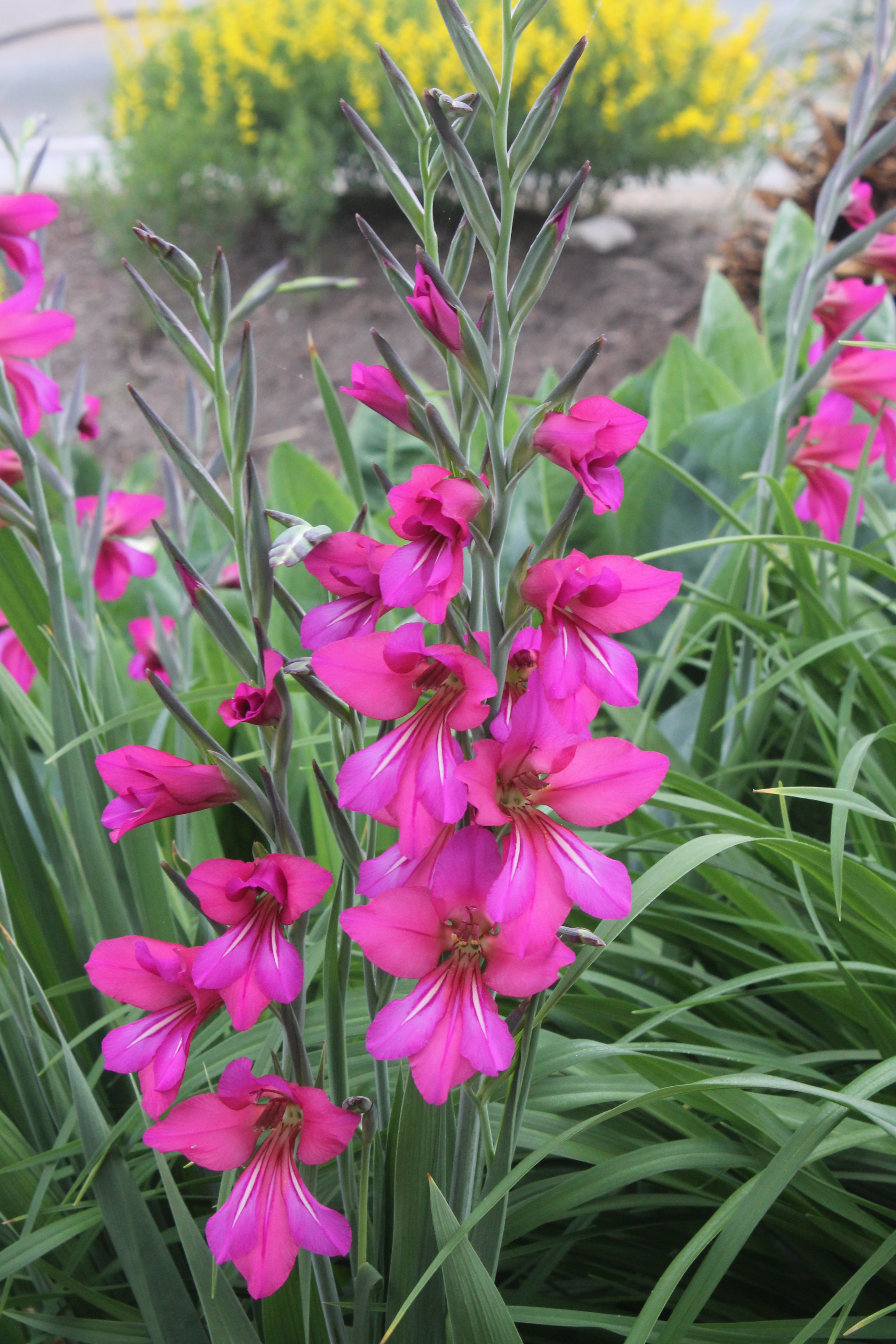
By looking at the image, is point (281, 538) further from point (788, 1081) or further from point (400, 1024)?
point (788, 1081)

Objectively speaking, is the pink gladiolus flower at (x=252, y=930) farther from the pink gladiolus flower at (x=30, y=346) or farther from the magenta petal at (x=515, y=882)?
the pink gladiolus flower at (x=30, y=346)

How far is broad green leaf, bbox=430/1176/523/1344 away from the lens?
0.46 meters

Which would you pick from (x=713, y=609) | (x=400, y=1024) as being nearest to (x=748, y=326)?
(x=713, y=609)

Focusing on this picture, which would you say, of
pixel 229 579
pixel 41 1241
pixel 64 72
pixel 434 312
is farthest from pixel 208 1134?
pixel 64 72

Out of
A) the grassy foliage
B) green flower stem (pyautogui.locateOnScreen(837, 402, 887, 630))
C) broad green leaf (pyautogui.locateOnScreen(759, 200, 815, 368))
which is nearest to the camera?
the grassy foliage

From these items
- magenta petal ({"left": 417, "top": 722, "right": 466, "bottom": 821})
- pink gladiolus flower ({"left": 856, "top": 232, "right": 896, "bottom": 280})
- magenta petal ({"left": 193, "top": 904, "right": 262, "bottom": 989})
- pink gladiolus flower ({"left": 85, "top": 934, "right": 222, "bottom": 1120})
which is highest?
pink gladiolus flower ({"left": 856, "top": 232, "right": 896, "bottom": 280})

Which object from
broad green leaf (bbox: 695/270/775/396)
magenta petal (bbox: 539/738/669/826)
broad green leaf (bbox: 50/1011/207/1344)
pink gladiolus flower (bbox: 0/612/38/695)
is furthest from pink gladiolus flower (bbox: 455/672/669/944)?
broad green leaf (bbox: 695/270/775/396)

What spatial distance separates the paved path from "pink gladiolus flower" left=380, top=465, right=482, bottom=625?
4.94 m

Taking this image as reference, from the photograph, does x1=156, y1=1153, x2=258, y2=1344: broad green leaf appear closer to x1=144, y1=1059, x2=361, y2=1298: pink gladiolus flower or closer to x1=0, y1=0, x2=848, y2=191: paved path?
x1=144, y1=1059, x2=361, y2=1298: pink gladiolus flower

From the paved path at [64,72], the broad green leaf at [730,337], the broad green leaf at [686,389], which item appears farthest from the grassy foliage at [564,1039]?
the paved path at [64,72]

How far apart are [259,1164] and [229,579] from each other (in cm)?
65

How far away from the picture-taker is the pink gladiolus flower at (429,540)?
A: 37cm

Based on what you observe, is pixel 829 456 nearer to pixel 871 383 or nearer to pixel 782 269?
pixel 871 383

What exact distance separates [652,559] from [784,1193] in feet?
2.66
